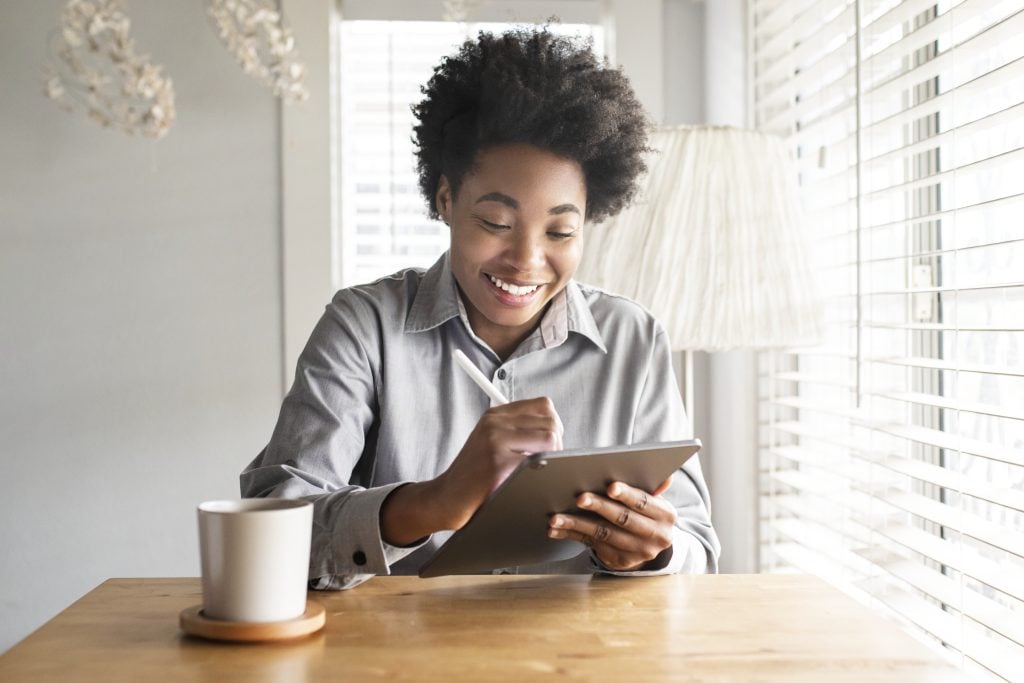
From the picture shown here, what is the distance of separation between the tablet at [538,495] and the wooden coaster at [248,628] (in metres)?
0.19

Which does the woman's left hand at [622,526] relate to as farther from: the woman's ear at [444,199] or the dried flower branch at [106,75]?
the dried flower branch at [106,75]

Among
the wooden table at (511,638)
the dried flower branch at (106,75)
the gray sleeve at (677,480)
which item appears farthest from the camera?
the dried flower branch at (106,75)

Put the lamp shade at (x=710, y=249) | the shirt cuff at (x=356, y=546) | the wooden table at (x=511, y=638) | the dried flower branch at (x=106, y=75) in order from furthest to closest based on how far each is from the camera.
→ the dried flower branch at (x=106, y=75) → the lamp shade at (x=710, y=249) → the shirt cuff at (x=356, y=546) → the wooden table at (x=511, y=638)

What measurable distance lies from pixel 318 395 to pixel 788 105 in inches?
53.9

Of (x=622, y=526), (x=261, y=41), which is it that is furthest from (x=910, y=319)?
(x=261, y=41)

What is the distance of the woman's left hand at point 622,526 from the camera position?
1.08m

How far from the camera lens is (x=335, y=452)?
130 cm

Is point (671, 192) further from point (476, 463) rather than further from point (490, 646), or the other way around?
point (490, 646)

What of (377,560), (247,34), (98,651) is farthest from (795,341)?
(247,34)

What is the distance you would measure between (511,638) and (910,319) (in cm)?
108

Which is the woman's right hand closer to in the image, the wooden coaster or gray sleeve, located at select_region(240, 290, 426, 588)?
gray sleeve, located at select_region(240, 290, 426, 588)

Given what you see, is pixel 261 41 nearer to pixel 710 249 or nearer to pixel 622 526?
pixel 710 249

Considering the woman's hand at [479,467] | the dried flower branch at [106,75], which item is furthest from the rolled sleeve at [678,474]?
the dried flower branch at [106,75]

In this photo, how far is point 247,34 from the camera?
2.39m
